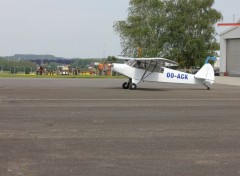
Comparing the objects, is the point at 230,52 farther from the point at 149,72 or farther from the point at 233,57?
the point at 149,72

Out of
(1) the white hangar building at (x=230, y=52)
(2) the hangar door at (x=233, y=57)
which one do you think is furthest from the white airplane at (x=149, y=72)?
(1) the white hangar building at (x=230, y=52)

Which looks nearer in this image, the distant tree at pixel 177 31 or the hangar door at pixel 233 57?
the hangar door at pixel 233 57

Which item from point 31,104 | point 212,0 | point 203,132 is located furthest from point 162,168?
point 212,0

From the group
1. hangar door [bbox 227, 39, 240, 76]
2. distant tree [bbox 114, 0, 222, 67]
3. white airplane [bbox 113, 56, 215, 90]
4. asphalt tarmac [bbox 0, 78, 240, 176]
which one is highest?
distant tree [bbox 114, 0, 222, 67]

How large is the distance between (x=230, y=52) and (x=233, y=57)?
52.8 inches

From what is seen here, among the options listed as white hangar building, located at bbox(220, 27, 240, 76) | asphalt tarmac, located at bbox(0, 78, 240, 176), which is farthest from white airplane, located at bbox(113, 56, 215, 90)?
white hangar building, located at bbox(220, 27, 240, 76)

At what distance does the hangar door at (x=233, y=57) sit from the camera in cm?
6550

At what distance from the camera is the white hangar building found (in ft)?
216

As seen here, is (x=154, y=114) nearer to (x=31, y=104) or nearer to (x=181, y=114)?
(x=181, y=114)

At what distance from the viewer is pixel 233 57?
66.8m

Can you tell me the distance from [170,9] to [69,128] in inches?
2593

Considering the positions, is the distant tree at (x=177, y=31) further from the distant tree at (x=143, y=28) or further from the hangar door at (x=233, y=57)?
the hangar door at (x=233, y=57)

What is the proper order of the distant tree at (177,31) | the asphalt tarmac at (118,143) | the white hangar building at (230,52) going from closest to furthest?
the asphalt tarmac at (118,143) → the white hangar building at (230,52) → the distant tree at (177,31)

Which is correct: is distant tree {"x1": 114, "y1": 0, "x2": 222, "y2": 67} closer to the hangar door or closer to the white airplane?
the hangar door
